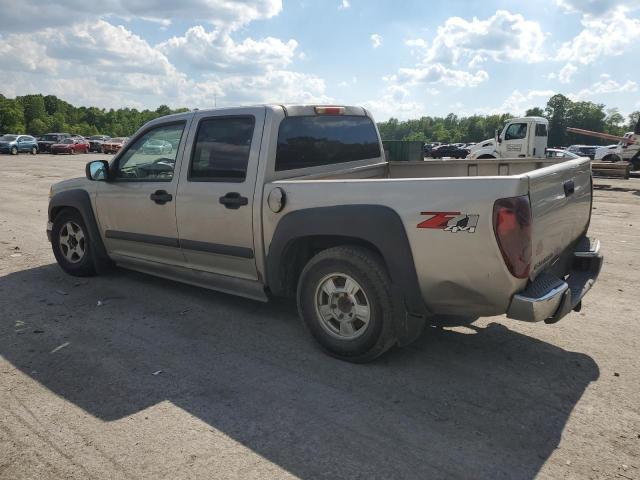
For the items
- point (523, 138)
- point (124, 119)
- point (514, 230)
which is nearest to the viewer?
point (514, 230)

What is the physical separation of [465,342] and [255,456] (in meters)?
2.10

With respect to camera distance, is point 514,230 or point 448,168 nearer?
point 514,230

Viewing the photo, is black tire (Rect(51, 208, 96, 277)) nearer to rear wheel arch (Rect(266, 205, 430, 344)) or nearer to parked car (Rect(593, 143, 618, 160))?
rear wheel arch (Rect(266, 205, 430, 344))

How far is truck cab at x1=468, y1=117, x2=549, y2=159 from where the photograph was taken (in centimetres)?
2042

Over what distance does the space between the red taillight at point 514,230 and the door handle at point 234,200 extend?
2.02 meters

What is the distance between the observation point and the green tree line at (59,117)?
95438 mm

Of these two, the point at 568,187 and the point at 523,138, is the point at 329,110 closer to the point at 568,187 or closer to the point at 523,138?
the point at 568,187

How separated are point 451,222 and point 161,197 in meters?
2.86

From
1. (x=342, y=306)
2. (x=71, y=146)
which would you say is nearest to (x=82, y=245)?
(x=342, y=306)

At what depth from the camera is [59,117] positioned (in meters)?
112

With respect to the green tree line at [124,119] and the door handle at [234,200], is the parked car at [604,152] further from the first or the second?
the green tree line at [124,119]

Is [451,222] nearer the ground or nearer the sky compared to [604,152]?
nearer the sky

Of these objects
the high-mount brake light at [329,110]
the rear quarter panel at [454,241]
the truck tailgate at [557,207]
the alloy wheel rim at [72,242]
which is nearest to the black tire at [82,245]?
the alloy wheel rim at [72,242]

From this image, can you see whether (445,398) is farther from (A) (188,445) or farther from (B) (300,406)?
(A) (188,445)
